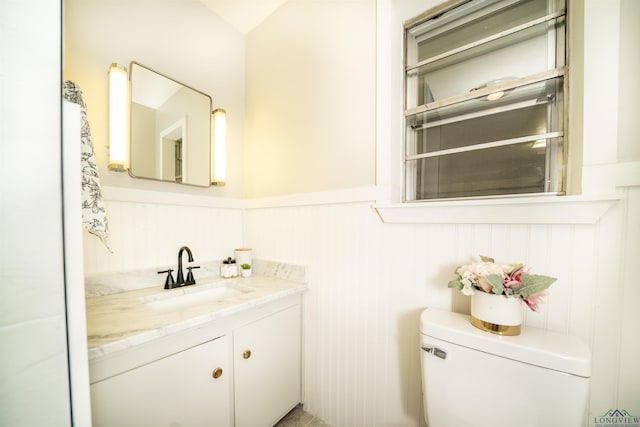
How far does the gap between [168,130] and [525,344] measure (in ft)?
6.39

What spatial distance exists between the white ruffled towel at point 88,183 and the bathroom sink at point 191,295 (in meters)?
0.53

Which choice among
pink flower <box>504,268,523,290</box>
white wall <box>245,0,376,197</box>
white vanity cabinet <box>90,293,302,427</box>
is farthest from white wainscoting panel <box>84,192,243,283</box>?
pink flower <box>504,268,523,290</box>

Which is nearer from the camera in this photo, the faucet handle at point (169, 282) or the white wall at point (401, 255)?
the white wall at point (401, 255)

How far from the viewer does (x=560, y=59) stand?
83 centimetres

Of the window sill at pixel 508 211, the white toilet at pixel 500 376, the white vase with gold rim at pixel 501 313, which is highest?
the window sill at pixel 508 211

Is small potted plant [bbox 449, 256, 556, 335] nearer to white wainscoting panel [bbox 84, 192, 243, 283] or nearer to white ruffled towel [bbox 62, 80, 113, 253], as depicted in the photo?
white ruffled towel [bbox 62, 80, 113, 253]

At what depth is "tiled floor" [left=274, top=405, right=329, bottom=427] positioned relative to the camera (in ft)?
4.10

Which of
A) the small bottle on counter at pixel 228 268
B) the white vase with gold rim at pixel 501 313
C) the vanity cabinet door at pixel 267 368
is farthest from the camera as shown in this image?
the small bottle on counter at pixel 228 268

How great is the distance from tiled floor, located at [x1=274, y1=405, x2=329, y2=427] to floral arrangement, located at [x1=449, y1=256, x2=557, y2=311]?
1.19 m

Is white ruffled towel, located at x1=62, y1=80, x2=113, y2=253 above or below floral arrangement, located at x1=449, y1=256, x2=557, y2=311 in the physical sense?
above

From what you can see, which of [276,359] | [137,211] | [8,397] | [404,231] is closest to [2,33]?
[8,397]

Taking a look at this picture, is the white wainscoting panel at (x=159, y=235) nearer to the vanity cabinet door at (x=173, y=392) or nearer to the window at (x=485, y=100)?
the vanity cabinet door at (x=173, y=392)

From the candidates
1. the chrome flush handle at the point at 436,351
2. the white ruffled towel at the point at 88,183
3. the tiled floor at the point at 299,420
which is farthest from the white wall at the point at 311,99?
the tiled floor at the point at 299,420

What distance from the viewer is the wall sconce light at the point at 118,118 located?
1.13 metres
